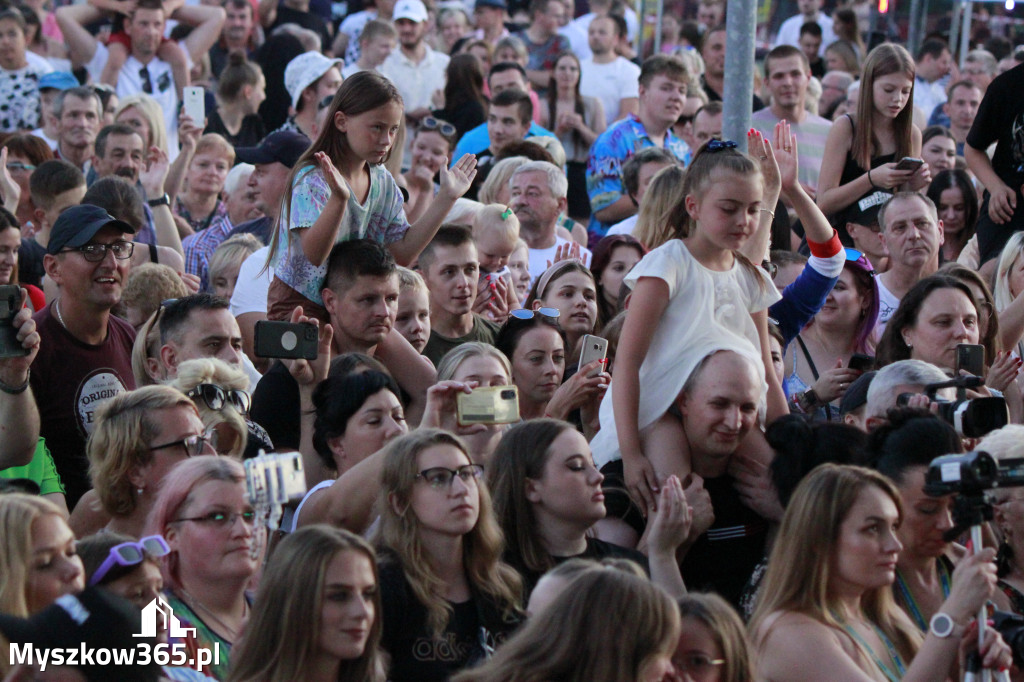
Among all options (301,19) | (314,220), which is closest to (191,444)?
(314,220)

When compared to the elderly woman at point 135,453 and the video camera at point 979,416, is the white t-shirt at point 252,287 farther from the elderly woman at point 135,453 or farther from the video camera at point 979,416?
the video camera at point 979,416

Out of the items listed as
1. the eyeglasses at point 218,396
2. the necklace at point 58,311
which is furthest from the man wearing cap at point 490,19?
the eyeglasses at point 218,396

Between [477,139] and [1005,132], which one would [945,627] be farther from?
[477,139]

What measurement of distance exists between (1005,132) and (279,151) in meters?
3.60

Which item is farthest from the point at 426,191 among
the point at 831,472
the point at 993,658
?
the point at 993,658

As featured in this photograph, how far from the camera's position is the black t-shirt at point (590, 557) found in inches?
151

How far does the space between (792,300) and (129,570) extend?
9.24ft

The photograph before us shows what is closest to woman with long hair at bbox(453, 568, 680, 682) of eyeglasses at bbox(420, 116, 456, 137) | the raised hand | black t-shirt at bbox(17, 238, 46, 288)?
the raised hand

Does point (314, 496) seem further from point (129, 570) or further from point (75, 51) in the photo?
point (75, 51)

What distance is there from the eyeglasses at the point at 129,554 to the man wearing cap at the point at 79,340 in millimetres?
1710

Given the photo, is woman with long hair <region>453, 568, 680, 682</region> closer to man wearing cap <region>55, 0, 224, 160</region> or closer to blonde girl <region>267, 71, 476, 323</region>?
blonde girl <region>267, 71, 476, 323</region>

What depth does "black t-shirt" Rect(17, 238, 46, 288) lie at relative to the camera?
621 cm

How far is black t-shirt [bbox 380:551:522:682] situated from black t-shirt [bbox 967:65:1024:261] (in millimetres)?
4323

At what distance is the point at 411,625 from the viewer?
3482 millimetres
